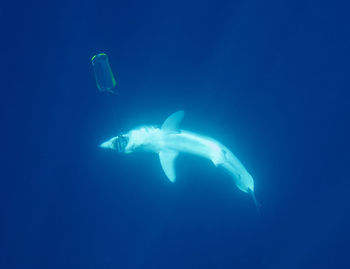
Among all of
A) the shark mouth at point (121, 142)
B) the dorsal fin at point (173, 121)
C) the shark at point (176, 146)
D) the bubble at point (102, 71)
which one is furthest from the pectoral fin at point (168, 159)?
the bubble at point (102, 71)

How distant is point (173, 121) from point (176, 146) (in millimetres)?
527

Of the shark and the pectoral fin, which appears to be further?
the pectoral fin

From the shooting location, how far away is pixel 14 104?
8.41 meters

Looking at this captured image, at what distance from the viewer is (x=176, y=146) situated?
6816 millimetres

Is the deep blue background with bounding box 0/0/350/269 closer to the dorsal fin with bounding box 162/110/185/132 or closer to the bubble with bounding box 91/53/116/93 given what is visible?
the dorsal fin with bounding box 162/110/185/132

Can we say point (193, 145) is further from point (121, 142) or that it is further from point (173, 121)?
point (121, 142)

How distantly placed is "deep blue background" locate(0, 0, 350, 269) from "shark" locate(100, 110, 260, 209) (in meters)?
0.53

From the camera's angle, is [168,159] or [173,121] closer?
[173,121]

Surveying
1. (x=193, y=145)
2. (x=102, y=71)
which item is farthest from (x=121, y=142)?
(x=102, y=71)

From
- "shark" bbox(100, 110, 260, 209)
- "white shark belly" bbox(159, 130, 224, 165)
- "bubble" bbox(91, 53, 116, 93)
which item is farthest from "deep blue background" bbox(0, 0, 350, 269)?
"bubble" bbox(91, 53, 116, 93)

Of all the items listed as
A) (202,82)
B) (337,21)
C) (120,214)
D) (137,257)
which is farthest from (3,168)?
(337,21)

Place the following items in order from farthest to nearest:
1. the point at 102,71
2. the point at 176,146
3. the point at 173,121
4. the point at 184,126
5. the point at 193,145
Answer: the point at 184,126 → the point at 176,146 → the point at 193,145 → the point at 173,121 → the point at 102,71

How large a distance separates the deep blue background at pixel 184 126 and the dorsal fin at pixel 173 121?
0.99 metres

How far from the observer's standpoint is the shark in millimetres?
6470
